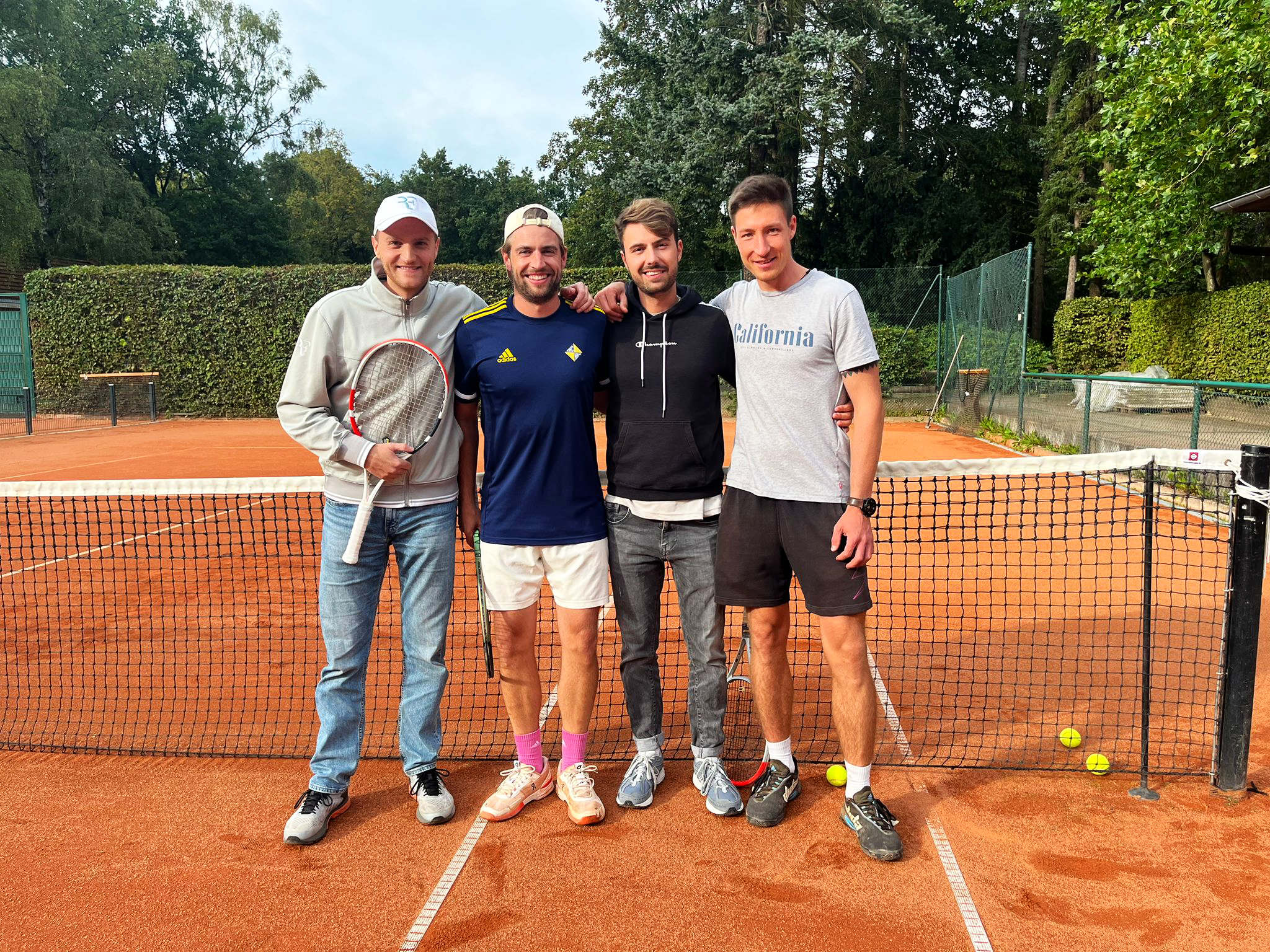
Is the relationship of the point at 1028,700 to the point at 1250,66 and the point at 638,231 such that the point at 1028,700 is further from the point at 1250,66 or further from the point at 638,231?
the point at 1250,66

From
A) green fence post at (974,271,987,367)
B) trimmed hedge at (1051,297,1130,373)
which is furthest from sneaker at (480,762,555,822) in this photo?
trimmed hedge at (1051,297,1130,373)

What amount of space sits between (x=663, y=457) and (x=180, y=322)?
21.2 metres

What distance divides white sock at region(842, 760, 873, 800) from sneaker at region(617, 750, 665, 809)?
739mm

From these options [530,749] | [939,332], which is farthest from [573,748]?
[939,332]

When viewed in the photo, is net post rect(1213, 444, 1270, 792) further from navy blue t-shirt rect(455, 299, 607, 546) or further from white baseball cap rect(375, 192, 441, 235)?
white baseball cap rect(375, 192, 441, 235)

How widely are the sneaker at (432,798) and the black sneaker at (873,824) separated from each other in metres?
1.46

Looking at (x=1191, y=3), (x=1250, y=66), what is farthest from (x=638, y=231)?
(x=1191, y=3)

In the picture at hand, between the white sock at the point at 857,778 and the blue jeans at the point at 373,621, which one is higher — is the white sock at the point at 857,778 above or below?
below

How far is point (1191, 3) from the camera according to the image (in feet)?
43.6

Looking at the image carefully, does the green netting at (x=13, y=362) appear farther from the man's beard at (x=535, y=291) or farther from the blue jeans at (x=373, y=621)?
the man's beard at (x=535, y=291)

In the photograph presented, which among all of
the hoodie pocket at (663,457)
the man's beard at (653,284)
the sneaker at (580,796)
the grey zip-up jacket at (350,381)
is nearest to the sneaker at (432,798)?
the sneaker at (580,796)

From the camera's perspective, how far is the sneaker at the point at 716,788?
3.34 meters

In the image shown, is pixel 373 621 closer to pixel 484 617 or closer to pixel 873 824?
pixel 484 617

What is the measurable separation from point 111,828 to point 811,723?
294 centimetres
